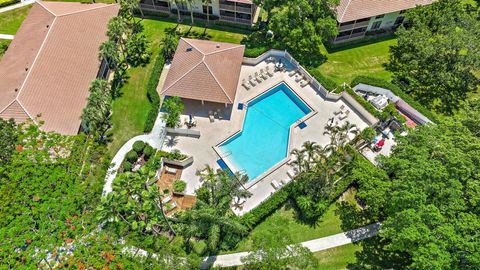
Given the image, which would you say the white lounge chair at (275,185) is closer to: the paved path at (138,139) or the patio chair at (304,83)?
the paved path at (138,139)

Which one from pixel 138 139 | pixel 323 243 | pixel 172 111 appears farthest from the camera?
pixel 138 139

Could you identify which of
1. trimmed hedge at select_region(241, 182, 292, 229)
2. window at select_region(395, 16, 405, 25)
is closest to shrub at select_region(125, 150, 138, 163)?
trimmed hedge at select_region(241, 182, 292, 229)

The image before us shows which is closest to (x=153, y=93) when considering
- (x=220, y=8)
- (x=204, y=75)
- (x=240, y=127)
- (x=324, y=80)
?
(x=204, y=75)

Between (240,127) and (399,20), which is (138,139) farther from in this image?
(399,20)

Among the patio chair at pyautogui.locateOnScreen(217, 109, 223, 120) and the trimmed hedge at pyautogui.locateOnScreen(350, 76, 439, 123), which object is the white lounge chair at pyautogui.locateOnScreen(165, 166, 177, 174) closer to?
the patio chair at pyautogui.locateOnScreen(217, 109, 223, 120)

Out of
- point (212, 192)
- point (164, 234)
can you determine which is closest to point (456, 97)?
point (212, 192)

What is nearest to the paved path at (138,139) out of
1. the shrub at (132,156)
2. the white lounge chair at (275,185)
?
the shrub at (132,156)

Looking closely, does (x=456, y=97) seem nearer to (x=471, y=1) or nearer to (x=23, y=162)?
(x=471, y=1)
